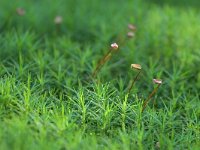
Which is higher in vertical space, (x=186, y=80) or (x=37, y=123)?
(x=37, y=123)

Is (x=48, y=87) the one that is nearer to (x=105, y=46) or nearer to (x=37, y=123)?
(x=37, y=123)

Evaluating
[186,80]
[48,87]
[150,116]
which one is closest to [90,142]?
[150,116]

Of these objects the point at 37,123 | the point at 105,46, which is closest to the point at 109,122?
the point at 37,123

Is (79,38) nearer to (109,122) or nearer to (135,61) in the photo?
(135,61)

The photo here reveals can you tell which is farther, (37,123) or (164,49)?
(164,49)

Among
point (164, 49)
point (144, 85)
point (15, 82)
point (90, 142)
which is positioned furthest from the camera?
point (164, 49)

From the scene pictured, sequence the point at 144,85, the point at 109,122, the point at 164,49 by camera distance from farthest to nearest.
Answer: the point at 164,49, the point at 144,85, the point at 109,122
